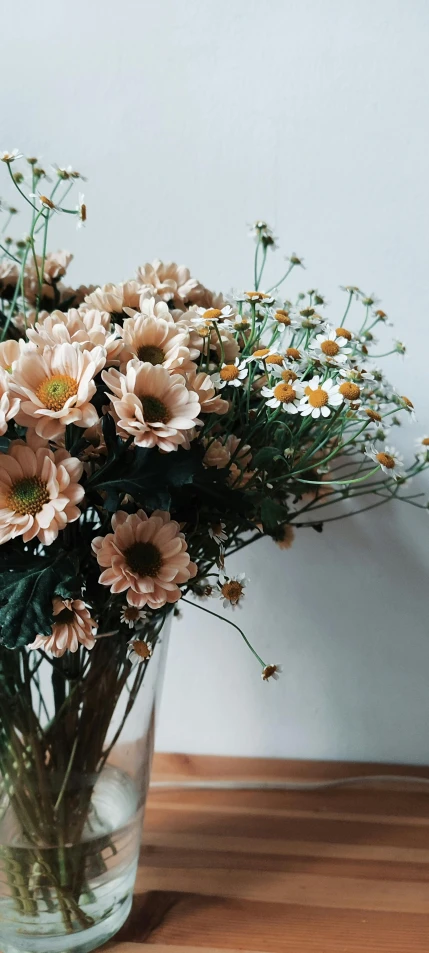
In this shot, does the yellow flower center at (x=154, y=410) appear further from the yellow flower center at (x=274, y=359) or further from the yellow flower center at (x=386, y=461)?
the yellow flower center at (x=386, y=461)

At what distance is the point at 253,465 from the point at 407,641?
0.43 m

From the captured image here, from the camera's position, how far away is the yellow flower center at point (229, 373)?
1.72ft

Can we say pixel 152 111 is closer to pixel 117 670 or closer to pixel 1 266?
pixel 1 266

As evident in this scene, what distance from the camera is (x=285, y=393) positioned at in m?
0.49

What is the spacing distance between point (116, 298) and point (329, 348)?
0.54 feet

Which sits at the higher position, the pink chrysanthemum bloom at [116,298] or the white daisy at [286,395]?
the pink chrysanthemum bloom at [116,298]

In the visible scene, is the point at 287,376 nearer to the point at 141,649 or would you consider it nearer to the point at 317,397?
the point at 317,397

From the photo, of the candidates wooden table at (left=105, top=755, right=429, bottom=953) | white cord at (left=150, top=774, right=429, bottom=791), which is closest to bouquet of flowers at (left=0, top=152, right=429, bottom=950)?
wooden table at (left=105, top=755, right=429, bottom=953)

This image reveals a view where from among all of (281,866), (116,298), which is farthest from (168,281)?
(281,866)

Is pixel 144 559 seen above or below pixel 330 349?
below

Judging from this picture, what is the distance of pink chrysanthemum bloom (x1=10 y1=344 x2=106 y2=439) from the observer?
417 mm

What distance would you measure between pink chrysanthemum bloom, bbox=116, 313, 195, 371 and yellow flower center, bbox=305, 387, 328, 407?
0.08 m

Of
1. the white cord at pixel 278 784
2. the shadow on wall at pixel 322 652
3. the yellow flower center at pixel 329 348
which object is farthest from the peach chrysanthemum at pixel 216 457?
the white cord at pixel 278 784

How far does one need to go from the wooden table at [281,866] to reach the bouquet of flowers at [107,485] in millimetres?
103
